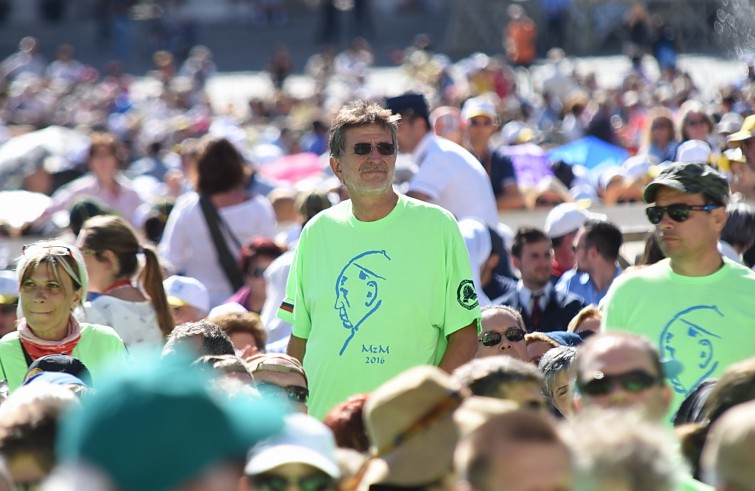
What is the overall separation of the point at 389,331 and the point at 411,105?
3.02 m

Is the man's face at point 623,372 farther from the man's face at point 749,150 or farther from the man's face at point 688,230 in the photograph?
the man's face at point 749,150

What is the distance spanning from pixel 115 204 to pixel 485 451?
26.6 feet

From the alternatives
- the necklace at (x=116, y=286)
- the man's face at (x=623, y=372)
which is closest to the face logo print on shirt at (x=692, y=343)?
the man's face at (x=623, y=372)

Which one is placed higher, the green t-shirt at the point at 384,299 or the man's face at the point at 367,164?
the man's face at the point at 367,164

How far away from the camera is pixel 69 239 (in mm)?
7695

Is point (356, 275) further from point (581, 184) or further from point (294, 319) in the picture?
point (581, 184)

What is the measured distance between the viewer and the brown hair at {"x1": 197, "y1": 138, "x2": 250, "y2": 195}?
7.99 metres

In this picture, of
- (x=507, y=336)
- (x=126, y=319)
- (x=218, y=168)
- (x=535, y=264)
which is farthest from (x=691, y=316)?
(x=218, y=168)

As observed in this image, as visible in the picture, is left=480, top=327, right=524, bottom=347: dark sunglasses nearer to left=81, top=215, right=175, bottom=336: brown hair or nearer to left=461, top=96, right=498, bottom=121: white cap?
left=81, top=215, right=175, bottom=336: brown hair

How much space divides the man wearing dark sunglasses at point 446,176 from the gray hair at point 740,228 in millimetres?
1314

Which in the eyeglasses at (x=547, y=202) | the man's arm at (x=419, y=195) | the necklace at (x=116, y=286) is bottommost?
the eyeglasses at (x=547, y=202)

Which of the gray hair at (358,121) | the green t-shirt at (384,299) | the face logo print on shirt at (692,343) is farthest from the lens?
the gray hair at (358,121)

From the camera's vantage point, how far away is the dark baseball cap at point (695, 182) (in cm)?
475

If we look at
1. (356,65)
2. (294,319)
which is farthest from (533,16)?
(294,319)
